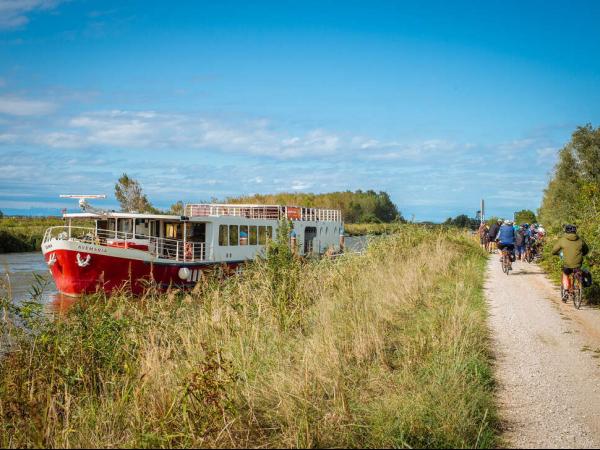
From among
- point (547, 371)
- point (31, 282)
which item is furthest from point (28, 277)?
point (547, 371)

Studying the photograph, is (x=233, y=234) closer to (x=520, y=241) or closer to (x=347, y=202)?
(x=520, y=241)

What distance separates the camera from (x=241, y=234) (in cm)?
2703

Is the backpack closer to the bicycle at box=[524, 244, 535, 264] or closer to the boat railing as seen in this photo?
the bicycle at box=[524, 244, 535, 264]

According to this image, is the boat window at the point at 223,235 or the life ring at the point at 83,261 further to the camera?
the boat window at the point at 223,235

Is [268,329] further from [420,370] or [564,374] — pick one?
[564,374]

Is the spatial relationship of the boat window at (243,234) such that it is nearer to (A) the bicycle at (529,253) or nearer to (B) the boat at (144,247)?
(B) the boat at (144,247)

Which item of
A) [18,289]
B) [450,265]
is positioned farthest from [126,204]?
[450,265]

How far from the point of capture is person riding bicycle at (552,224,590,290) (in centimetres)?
1180

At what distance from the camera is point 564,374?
273 inches

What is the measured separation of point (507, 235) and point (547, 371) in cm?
1139

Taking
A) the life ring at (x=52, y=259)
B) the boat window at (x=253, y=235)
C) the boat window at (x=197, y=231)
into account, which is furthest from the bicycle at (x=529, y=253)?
the life ring at (x=52, y=259)

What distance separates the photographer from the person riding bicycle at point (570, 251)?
38.7 ft

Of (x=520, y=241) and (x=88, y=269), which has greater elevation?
(x=520, y=241)

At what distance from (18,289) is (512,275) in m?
18.2
